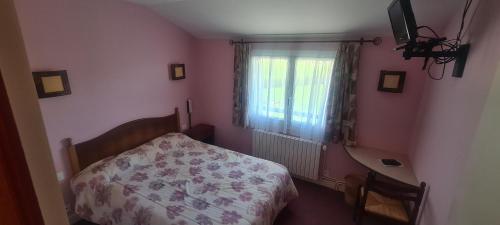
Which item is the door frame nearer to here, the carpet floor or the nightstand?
the carpet floor

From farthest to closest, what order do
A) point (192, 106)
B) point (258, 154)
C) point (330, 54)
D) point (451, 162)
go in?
point (192, 106), point (258, 154), point (330, 54), point (451, 162)

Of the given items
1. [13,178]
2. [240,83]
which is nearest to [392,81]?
[240,83]

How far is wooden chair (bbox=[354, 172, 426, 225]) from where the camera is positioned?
1.88 m

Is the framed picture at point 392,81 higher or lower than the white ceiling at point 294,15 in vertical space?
lower

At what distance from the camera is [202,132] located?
3.75 m

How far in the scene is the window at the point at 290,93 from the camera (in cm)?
291

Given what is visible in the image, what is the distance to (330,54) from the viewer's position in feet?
9.12

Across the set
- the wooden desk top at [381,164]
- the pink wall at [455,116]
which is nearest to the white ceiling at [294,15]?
the pink wall at [455,116]

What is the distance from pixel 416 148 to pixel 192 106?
Answer: 3155 millimetres

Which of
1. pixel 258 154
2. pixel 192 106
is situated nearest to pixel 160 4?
pixel 192 106

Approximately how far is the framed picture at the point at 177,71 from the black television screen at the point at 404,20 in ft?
9.02

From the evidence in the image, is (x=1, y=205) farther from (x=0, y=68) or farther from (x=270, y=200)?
(x=270, y=200)

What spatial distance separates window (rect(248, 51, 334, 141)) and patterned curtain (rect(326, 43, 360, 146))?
3.7 inches

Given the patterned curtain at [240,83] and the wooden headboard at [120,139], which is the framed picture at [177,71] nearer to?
the wooden headboard at [120,139]
